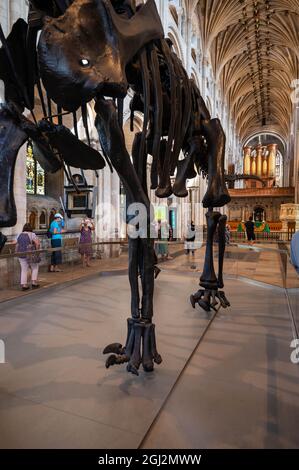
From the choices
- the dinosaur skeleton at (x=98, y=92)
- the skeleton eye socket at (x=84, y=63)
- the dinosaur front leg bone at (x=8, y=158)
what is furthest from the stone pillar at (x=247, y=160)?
the dinosaur front leg bone at (x=8, y=158)

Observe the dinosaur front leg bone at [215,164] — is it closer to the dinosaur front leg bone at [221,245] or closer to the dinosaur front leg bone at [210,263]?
the dinosaur front leg bone at [210,263]

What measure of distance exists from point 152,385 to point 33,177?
14015 mm

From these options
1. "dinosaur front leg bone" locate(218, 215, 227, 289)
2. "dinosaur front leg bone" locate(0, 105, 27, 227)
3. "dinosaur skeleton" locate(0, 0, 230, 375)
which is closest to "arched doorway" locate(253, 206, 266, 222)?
"dinosaur front leg bone" locate(218, 215, 227, 289)

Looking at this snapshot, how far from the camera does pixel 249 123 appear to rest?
44.9 m

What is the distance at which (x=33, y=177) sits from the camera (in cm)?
1412

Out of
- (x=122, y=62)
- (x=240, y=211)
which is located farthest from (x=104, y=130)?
(x=240, y=211)

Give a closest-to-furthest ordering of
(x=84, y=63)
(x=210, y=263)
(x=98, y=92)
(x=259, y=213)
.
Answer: (x=84, y=63), (x=98, y=92), (x=210, y=263), (x=259, y=213)

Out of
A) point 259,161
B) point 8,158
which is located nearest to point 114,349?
point 8,158

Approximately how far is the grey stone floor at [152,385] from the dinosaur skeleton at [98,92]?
0.84ft

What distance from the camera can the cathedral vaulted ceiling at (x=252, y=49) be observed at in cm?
2038

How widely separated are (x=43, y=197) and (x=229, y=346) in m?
13.4

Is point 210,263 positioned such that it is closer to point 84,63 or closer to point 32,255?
point 32,255
